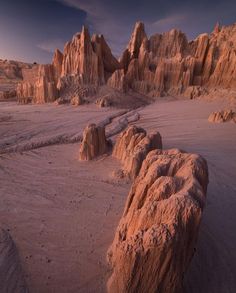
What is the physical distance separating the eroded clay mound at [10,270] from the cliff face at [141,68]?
727 inches

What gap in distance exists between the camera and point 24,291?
9.90ft

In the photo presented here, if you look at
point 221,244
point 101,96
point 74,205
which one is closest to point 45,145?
point 74,205

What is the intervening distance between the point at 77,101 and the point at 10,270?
17.2m

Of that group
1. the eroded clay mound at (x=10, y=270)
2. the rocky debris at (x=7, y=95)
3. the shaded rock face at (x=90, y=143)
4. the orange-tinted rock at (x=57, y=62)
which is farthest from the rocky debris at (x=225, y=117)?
the rocky debris at (x=7, y=95)

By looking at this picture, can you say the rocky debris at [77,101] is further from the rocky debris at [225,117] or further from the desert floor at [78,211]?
the rocky debris at [225,117]

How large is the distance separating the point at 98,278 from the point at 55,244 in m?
1.06

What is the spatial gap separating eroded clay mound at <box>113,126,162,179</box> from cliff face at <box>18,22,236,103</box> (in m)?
14.7

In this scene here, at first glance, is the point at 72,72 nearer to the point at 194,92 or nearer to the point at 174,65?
the point at 174,65

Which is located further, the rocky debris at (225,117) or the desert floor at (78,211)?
the rocky debris at (225,117)

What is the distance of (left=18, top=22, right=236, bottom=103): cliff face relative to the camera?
73.5 feet

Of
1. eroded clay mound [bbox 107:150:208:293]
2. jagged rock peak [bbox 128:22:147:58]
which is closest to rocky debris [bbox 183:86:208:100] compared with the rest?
jagged rock peak [bbox 128:22:147:58]

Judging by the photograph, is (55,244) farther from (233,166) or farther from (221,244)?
(233,166)

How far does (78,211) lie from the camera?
4832 millimetres

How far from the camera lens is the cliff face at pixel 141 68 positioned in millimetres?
22391
